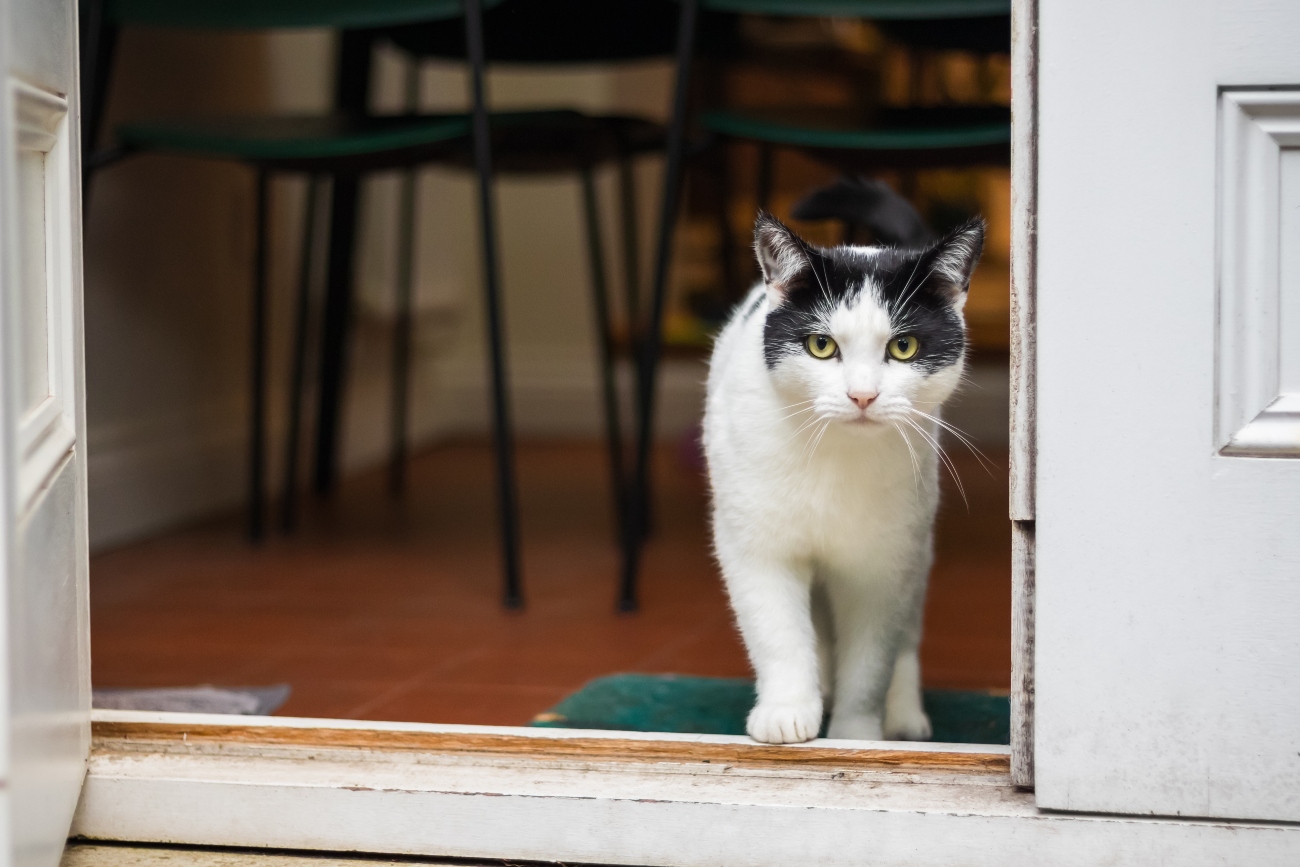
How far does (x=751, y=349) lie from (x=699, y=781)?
439 mm

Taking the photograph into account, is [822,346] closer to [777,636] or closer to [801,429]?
[801,429]

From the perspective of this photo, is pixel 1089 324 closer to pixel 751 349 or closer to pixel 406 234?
pixel 751 349

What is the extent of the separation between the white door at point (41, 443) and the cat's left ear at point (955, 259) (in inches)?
29.3

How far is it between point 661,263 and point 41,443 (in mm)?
1064

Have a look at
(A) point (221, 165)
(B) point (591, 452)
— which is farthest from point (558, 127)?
(B) point (591, 452)

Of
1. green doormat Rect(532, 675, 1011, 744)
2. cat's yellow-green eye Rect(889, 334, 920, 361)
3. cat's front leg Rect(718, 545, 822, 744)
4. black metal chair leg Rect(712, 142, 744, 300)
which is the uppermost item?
black metal chair leg Rect(712, 142, 744, 300)

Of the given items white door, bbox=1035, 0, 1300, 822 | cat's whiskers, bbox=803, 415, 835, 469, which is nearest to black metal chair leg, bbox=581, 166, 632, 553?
cat's whiskers, bbox=803, 415, 835, 469

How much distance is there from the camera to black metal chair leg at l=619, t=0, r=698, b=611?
1.87 m

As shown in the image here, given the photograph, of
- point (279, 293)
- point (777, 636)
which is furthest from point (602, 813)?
point (279, 293)

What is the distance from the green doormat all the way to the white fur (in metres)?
0.09

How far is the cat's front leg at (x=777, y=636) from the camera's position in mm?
1221

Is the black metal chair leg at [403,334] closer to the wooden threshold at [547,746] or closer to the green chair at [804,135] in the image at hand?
the green chair at [804,135]

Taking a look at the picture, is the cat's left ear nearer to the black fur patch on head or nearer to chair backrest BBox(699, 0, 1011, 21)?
the black fur patch on head

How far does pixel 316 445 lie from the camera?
3.02 meters
